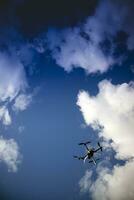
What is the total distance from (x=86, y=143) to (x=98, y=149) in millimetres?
2763

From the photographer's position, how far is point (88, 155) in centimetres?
3152

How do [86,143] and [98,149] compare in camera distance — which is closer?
[86,143]

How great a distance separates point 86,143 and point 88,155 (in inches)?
106

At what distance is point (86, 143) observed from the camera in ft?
96.8

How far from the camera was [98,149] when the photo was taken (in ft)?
103

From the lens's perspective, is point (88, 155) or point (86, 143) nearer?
point (86, 143)

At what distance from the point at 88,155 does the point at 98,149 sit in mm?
1387
